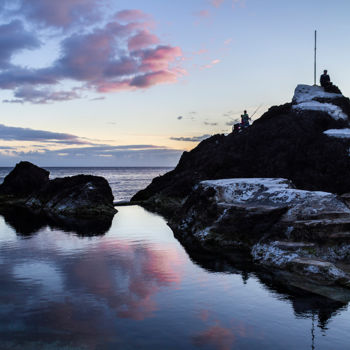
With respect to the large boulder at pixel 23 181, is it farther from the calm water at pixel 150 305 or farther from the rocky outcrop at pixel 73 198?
the calm water at pixel 150 305

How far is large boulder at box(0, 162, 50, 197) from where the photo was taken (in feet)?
168

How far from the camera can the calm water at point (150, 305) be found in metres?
9.29

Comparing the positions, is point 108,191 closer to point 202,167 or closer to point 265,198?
point 202,167

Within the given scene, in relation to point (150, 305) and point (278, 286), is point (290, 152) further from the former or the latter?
point (150, 305)

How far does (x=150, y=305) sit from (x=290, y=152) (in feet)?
104

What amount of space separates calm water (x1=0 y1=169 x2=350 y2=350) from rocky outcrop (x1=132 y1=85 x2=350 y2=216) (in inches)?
793

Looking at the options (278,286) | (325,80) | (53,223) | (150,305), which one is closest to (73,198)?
(53,223)

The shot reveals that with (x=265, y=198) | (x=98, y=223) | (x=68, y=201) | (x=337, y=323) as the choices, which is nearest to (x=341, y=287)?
(x=337, y=323)

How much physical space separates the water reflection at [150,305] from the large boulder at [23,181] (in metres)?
34.8

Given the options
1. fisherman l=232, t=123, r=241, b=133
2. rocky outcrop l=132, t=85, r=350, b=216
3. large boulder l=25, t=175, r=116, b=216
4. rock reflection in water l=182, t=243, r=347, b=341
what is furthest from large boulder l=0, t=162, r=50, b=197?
rock reflection in water l=182, t=243, r=347, b=341

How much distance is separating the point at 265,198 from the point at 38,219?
20726 mm

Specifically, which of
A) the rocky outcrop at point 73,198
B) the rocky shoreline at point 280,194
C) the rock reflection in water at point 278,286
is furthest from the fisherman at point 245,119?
the rock reflection in water at point 278,286

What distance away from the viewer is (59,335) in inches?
373

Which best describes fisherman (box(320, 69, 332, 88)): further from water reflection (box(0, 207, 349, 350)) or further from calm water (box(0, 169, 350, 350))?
calm water (box(0, 169, 350, 350))
